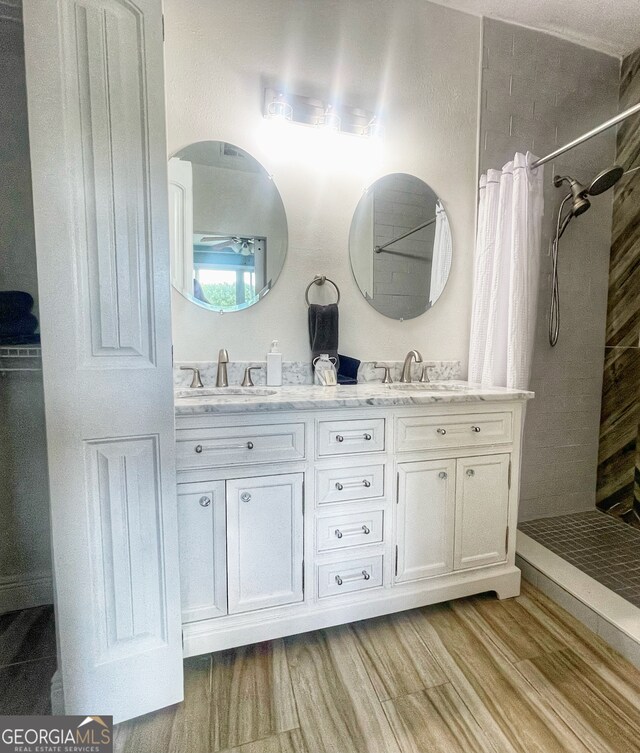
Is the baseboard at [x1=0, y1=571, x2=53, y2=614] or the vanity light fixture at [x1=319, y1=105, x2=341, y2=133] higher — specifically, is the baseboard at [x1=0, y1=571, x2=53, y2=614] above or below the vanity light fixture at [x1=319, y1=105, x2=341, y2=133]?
below

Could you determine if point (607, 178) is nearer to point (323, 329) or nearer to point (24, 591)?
point (323, 329)

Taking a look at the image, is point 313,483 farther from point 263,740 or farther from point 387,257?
point 387,257

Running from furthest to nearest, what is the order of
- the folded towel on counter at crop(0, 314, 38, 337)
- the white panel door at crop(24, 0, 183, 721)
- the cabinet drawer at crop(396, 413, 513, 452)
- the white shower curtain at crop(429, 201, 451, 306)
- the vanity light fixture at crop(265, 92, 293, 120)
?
the white shower curtain at crop(429, 201, 451, 306) → the vanity light fixture at crop(265, 92, 293, 120) → the cabinet drawer at crop(396, 413, 513, 452) → the folded towel on counter at crop(0, 314, 38, 337) → the white panel door at crop(24, 0, 183, 721)

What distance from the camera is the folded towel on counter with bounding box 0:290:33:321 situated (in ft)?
4.53

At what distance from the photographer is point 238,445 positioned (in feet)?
4.27

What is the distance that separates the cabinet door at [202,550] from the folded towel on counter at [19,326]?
817 mm

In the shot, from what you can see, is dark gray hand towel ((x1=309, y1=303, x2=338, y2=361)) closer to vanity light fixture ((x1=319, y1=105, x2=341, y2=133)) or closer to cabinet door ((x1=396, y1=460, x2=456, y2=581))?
cabinet door ((x1=396, y1=460, x2=456, y2=581))

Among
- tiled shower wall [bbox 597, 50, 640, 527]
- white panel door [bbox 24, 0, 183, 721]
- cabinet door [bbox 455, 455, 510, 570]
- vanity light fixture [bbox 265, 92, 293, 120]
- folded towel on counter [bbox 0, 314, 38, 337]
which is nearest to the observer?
white panel door [bbox 24, 0, 183, 721]

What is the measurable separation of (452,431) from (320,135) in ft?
4.87

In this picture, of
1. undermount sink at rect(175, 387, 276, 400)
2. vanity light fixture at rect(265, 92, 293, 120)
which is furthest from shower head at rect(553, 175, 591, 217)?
undermount sink at rect(175, 387, 276, 400)

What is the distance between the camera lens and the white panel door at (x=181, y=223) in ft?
5.47

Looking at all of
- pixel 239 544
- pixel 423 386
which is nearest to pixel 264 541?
pixel 239 544

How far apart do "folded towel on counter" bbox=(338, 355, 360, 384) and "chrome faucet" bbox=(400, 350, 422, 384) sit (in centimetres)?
26

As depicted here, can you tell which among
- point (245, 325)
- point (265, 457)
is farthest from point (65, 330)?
point (245, 325)
